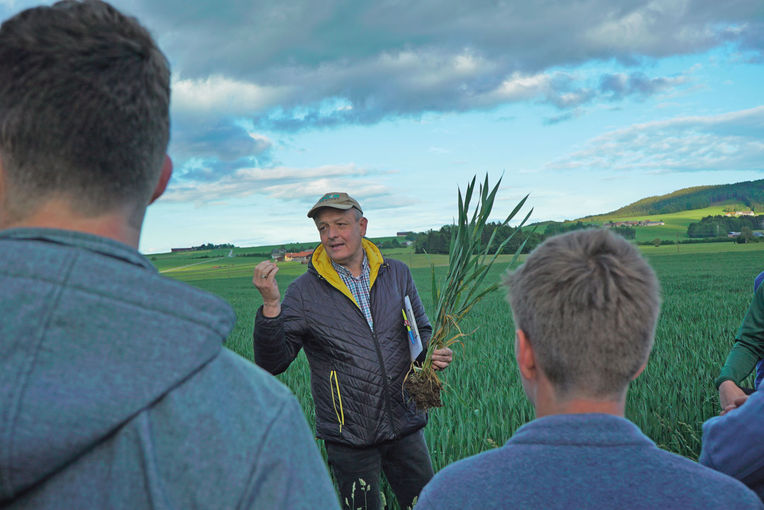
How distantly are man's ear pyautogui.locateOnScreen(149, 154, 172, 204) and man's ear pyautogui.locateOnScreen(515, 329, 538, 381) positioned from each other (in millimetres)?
822

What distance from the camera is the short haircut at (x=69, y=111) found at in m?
0.87

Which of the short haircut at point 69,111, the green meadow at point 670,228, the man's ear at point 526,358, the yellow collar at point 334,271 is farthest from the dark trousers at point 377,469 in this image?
the green meadow at point 670,228

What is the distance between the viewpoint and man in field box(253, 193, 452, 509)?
3131 mm

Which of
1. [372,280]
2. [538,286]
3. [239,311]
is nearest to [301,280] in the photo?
[372,280]

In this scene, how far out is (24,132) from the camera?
88 cm

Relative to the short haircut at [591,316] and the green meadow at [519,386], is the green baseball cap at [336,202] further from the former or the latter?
the short haircut at [591,316]

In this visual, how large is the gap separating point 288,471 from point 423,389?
93.3 inches

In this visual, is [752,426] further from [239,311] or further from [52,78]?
[239,311]

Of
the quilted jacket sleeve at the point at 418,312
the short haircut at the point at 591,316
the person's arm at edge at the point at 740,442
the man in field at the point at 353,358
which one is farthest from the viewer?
the quilted jacket sleeve at the point at 418,312

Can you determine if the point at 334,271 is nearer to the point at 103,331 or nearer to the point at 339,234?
the point at 339,234

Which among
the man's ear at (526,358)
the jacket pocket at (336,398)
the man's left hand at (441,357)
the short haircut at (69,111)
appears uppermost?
the short haircut at (69,111)

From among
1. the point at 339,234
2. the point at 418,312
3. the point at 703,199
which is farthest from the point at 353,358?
the point at 703,199

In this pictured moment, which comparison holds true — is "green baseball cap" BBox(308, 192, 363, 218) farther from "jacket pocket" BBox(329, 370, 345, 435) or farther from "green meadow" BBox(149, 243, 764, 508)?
"jacket pocket" BBox(329, 370, 345, 435)

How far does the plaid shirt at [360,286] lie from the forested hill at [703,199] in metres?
85.8
